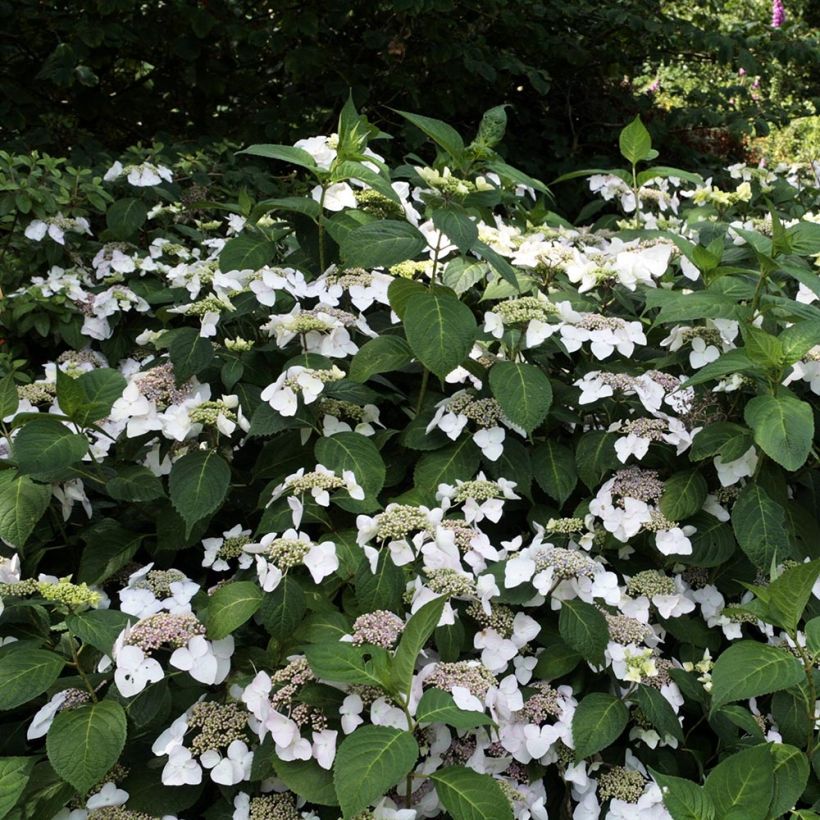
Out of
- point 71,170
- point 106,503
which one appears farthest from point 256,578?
point 71,170

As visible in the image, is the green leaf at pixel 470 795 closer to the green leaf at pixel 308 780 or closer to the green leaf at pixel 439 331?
the green leaf at pixel 308 780

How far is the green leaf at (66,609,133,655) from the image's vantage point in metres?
1.29

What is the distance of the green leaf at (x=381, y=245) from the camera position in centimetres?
155

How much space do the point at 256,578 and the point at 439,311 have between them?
0.52 metres

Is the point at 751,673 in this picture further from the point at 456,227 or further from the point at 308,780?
the point at 456,227

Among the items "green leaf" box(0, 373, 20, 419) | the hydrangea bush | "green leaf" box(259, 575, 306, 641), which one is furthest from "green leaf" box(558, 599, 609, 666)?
"green leaf" box(0, 373, 20, 419)

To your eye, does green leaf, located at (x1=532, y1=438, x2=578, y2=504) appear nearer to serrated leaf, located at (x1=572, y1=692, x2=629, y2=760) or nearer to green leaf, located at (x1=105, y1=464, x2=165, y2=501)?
serrated leaf, located at (x1=572, y1=692, x2=629, y2=760)

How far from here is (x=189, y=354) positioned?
1.70 metres

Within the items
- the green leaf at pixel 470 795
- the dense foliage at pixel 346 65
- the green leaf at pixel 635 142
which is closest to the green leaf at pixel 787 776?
the green leaf at pixel 470 795

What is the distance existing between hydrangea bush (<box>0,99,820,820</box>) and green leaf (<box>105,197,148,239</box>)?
0.67 metres

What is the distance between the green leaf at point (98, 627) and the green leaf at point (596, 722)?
650 mm

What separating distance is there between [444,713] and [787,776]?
0.48 metres

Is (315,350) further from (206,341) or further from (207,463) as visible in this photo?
(207,463)

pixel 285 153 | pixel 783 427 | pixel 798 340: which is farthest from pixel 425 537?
pixel 285 153
